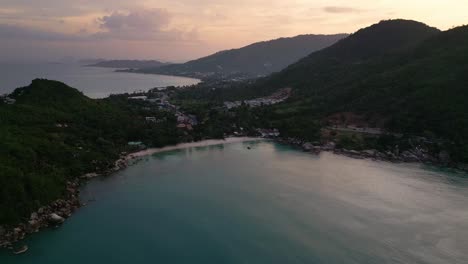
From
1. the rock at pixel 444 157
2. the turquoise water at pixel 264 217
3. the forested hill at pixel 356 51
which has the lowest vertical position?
the turquoise water at pixel 264 217

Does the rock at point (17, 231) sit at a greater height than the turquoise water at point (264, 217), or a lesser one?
greater

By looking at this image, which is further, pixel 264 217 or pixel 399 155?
pixel 399 155

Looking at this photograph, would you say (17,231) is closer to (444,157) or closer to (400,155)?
(400,155)

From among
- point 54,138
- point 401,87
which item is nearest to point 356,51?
point 401,87

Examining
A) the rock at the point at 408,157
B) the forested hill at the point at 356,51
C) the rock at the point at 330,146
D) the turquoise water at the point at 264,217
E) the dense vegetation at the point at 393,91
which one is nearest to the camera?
the turquoise water at the point at 264,217

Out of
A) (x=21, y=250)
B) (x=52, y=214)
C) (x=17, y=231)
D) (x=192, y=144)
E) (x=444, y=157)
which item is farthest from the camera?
(x=192, y=144)

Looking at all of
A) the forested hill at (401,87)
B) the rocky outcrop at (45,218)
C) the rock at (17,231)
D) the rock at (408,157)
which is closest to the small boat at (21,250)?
the rocky outcrop at (45,218)

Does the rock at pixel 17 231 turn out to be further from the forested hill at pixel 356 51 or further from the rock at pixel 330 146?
the forested hill at pixel 356 51
